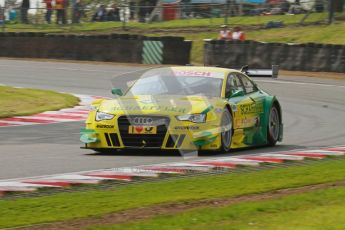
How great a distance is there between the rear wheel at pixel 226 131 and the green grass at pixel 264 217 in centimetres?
404

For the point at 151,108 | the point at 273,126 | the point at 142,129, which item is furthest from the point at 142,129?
the point at 273,126

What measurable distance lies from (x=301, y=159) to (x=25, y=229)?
18.1 ft


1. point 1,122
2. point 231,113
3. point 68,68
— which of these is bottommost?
point 68,68

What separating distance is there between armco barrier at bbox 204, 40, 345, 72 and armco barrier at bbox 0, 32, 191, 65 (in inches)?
59.7

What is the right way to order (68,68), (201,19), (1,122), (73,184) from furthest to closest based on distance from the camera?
(201,19) < (68,68) < (1,122) < (73,184)

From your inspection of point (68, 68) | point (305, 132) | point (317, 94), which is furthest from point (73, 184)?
point (68, 68)

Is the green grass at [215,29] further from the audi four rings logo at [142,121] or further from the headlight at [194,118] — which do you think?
the audi four rings logo at [142,121]

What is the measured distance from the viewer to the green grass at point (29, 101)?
730 inches

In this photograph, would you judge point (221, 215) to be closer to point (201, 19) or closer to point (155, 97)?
point (155, 97)

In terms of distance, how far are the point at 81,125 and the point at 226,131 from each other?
529 cm

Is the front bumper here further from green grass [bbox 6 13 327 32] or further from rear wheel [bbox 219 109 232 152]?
green grass [bbox 6 13 327 32]

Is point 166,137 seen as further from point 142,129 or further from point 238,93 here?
point 238,93

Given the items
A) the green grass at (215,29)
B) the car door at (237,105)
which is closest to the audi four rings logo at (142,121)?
the car door at (237,105)

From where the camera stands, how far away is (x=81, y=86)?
26.2 metres
